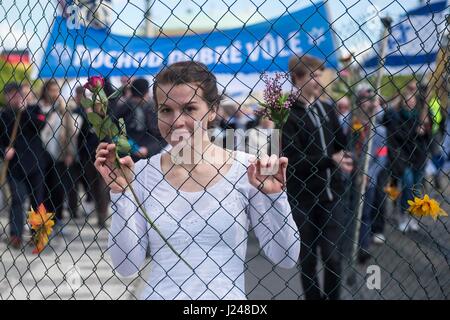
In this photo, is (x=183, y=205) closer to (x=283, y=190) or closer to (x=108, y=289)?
(x=283, y=190)

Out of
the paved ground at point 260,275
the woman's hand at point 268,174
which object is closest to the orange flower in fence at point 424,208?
the woman's hand at point 268,174

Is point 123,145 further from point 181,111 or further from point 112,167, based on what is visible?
point 181,111

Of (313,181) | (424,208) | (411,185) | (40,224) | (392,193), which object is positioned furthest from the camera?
(411,185)

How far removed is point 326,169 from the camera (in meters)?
4.50

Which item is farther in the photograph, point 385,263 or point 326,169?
point 385,263

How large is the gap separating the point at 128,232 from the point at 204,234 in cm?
26

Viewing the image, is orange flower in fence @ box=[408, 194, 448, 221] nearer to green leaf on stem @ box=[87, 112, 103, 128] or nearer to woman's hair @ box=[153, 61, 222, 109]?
woman's hair @ box=[153, 61, 222, 109]

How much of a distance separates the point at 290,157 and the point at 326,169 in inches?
11.2

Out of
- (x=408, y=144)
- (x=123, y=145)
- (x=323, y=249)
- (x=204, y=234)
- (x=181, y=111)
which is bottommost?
(x=204, y=234)

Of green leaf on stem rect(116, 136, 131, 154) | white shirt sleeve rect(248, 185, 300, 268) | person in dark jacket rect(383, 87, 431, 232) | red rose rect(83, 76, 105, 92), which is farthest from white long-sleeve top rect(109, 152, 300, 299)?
person in dark jacket rect(383, 87, 431, 232)

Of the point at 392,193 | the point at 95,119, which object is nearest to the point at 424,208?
the point at 95,119

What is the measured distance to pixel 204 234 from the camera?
240cm

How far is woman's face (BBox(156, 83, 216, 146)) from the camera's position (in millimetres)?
2369
